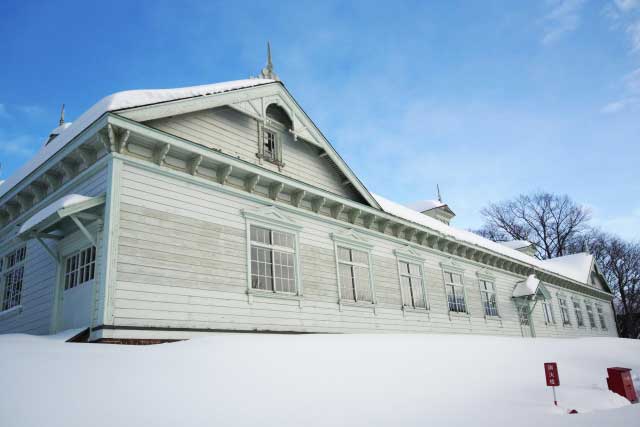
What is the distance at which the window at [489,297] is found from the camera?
21188 millimetres

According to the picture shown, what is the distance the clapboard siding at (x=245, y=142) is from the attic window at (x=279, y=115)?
1.13ft

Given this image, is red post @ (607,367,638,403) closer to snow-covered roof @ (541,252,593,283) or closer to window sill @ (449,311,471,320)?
window sill @ (449,311,471,320)

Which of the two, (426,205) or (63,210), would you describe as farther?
(426,205)

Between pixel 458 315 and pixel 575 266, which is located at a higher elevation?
pixel 575 266

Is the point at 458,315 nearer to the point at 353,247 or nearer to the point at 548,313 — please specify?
the point at 353,247

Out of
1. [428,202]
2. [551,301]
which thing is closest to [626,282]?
[551,301]

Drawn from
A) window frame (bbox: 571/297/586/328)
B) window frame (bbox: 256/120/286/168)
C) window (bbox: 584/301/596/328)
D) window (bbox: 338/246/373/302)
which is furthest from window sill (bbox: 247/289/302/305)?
window (bbox: 584/301/596/328)

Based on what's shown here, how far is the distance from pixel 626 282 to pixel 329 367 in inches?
2159

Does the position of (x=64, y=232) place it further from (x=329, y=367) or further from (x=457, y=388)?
(x=457, y=388)

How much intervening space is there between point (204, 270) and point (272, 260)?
213 cm

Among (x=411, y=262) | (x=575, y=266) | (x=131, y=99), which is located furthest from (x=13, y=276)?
(x=575, y=266)

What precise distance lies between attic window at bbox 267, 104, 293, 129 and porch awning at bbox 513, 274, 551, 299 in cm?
1557

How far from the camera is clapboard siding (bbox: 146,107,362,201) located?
1152 centimetres

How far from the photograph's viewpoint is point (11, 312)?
11883 millimetres
